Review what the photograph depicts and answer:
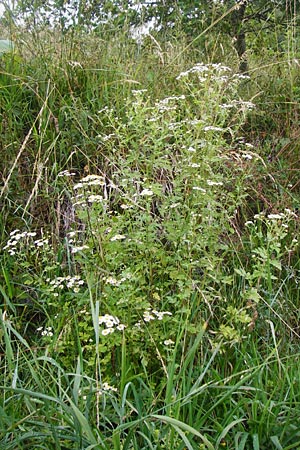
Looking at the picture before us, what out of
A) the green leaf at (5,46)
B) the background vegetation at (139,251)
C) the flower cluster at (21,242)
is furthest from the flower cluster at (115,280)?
the green leaf at (5,46)

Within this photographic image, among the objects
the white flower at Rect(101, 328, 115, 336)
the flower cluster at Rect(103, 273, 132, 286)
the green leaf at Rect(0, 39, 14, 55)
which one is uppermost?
the green leaf at Rect(0, 39, 14, 55)

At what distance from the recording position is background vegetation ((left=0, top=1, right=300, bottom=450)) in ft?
5.50

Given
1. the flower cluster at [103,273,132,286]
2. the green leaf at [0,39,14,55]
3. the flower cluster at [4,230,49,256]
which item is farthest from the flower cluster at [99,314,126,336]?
the green leaf at [0,39,14,55]

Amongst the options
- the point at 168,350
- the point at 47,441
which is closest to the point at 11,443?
the point at 47,441

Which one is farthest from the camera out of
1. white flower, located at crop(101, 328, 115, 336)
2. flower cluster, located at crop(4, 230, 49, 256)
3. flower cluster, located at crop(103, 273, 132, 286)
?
flower cluster, located at crop(4, 230, 49, 256)

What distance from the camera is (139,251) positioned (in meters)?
2.00

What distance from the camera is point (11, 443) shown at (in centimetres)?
154

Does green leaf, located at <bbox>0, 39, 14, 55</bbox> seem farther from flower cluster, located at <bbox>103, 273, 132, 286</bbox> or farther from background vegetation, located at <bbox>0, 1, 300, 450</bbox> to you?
flower cluster, located at <bbox>103, 273, 132, 286</bbox>

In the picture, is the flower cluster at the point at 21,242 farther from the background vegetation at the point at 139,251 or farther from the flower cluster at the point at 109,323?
the flower cluster at the point at 109,323

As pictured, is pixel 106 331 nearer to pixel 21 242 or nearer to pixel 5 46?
pixel 21 242

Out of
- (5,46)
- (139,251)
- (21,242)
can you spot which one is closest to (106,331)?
(139,251)

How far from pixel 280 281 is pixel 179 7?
257 cm

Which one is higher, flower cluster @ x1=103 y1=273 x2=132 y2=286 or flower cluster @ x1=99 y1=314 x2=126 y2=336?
flower cluster @ x1=103 y1=273 x2=132 y2=286

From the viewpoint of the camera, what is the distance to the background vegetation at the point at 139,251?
1.68 meters
